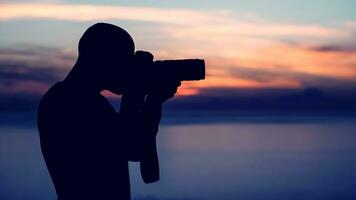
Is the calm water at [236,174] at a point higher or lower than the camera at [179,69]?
lower

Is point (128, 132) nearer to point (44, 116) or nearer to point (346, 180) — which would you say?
point (44, 116)

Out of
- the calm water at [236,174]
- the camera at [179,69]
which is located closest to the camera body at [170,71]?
the camera at [179,69]

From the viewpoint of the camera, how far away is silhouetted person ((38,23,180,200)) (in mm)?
2986

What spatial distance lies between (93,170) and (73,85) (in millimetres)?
420

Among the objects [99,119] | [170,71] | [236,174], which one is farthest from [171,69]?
[236,174]

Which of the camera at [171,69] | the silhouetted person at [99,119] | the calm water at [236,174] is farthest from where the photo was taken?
the calm water at [236,174]

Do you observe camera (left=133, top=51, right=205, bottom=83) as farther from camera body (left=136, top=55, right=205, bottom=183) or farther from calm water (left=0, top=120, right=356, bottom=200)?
calm water (left=0, top=120, right=356, bottom=200)

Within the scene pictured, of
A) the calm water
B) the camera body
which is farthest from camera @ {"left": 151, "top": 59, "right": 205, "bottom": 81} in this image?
the calm water

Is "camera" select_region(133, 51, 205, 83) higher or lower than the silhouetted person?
higher

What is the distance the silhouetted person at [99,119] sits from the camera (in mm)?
2986

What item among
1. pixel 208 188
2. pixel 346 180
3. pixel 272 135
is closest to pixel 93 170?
pixel 208 188

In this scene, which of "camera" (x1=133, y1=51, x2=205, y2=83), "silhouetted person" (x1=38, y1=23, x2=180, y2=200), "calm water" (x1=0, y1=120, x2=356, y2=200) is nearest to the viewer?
"silhouetted person" (x1=38, y1=23, x2=180, y2=200)

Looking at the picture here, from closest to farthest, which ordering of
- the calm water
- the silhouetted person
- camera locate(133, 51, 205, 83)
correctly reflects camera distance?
the silhouetted person
camera locate(133, 51, 205, 83)
the calm water

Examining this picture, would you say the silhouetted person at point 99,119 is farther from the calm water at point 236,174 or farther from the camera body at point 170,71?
the calm water at point 236,174
